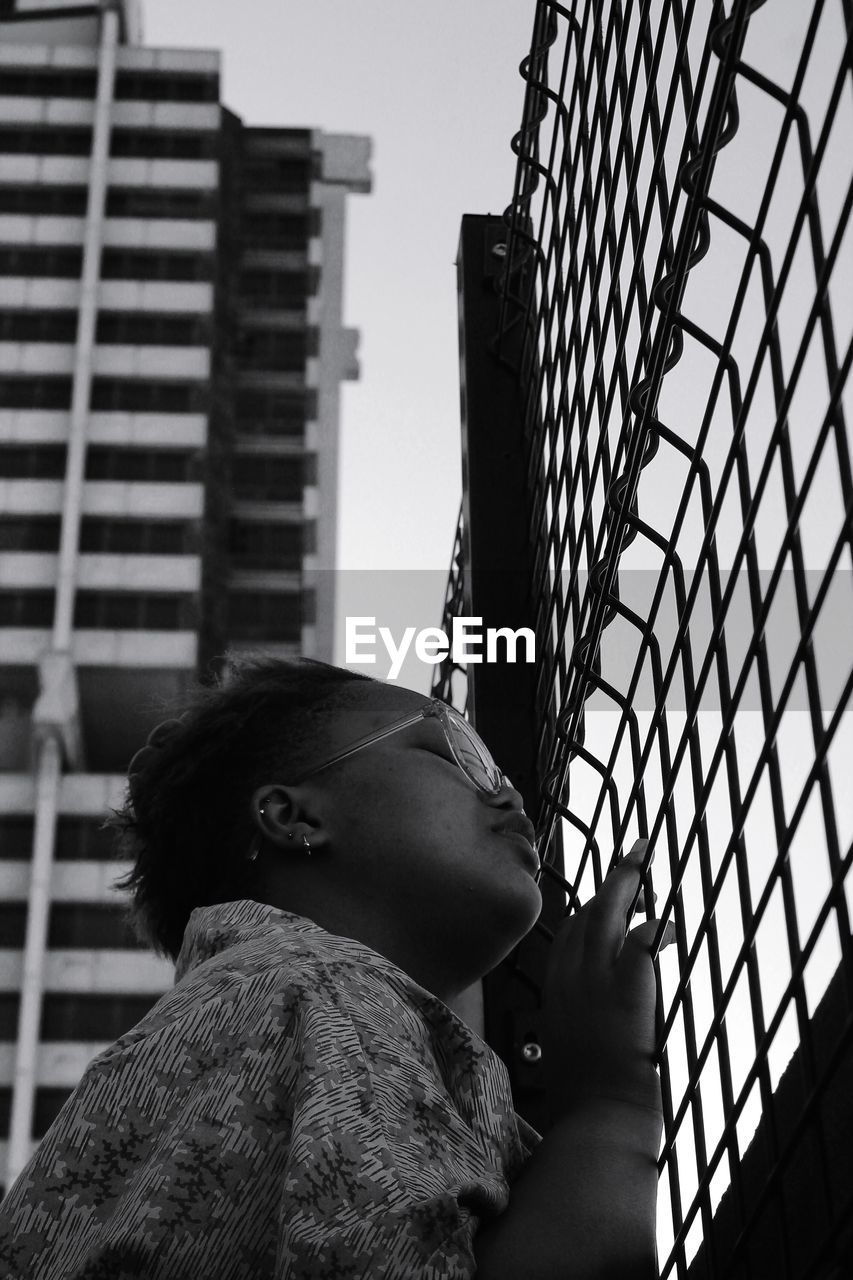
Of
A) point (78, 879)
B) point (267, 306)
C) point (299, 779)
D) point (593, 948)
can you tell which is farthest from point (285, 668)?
point (267, 306)

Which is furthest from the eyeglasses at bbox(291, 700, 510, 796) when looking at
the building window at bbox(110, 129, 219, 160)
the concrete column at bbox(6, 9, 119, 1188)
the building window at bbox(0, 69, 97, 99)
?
the building window at bbox(0, 69, 97, 99)

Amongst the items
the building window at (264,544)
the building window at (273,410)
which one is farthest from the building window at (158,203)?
the building window at (264,544)

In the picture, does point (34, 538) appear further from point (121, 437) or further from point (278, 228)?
point (278, 228)

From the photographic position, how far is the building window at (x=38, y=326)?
100 feet

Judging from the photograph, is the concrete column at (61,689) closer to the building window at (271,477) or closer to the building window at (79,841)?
the building window at (79,841)

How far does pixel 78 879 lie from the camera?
25.9m

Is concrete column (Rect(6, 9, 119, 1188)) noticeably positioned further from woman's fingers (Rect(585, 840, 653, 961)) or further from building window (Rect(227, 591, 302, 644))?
woman's fingers (Rect(585, 840, 653, 961))

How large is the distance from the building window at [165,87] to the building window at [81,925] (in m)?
A: 16.7

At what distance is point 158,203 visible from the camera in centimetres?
3192

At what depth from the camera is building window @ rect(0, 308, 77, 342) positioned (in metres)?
30.6

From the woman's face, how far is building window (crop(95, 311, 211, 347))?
99.4 feet

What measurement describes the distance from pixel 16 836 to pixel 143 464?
7453mm

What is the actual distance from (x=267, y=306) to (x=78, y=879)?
14.0 m

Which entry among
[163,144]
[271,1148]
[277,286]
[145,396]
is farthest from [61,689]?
[271,1148]
